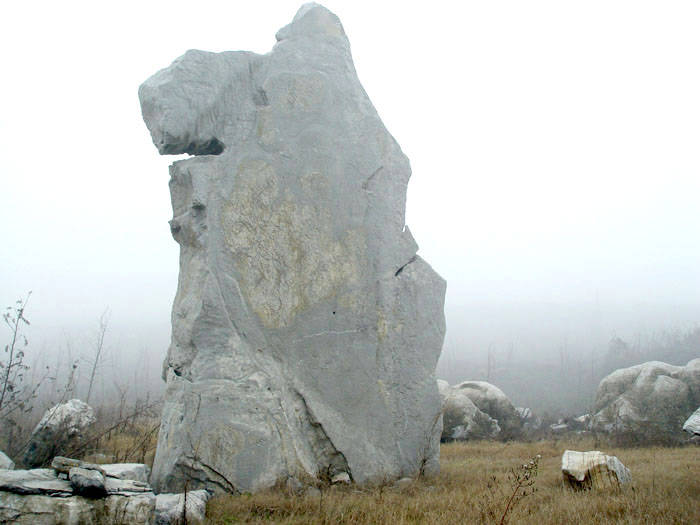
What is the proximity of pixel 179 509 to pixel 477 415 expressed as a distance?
27.0ft

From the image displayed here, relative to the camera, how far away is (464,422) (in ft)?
36.4

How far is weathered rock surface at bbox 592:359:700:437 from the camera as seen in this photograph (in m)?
9.98

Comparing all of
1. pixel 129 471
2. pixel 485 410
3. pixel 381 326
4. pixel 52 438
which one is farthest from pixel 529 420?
pixel 129 471

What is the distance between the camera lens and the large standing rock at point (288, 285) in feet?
16.8

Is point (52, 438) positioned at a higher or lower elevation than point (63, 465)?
lower

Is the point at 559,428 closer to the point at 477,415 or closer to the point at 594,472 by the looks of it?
the point at 477,415

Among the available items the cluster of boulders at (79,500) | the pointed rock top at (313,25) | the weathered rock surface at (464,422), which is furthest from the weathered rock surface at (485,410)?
the cluster of boulders at (79,500)

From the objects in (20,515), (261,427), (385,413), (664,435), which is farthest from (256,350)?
(664,435)

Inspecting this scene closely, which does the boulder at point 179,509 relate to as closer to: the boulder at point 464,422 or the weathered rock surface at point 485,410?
the boulder at point 464,422

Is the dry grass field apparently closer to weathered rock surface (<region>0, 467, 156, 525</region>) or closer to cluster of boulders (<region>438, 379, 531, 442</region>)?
weathered rock surface (<region>0, 467, 156, 525</region>)

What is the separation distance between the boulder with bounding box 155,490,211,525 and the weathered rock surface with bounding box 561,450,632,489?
3280 mm

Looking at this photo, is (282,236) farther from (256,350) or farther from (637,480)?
(637,480)

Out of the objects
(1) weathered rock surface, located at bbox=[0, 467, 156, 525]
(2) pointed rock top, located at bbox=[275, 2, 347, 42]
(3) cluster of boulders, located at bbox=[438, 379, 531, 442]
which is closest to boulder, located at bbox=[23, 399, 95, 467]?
(1) weathered rock surface, located at bbox=[0, 467, 156, 525]

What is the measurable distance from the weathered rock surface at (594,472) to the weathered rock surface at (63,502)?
145 inches
